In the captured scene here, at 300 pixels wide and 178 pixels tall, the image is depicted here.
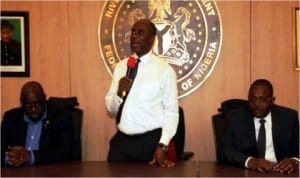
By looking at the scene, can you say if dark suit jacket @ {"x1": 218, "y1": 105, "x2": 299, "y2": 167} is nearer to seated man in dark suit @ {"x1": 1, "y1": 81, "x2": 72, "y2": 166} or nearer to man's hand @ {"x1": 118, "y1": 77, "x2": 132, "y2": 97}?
man's hand @ {"x1": 118, "y1": 77, "x2": 132, "y2": 97}

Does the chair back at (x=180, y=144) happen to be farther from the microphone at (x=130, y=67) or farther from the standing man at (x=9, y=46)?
the standing man at (x=9, y=46)

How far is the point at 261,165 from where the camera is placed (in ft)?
8.48

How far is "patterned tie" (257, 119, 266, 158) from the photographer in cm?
298

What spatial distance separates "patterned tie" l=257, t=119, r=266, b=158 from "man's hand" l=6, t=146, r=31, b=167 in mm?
1510

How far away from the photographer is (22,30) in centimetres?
434

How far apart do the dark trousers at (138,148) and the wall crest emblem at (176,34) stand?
1.30m

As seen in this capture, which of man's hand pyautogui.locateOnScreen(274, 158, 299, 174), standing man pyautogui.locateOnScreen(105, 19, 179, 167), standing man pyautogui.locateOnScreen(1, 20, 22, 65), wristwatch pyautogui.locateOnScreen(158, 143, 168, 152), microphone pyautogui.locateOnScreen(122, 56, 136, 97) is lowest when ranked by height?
man's hand pyautogui.locateOnScreen(274, 158, 299, 174)

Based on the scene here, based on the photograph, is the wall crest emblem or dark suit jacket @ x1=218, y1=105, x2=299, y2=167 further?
the wall crest emblem

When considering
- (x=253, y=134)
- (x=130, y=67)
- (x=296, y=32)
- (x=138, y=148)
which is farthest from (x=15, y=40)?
(x=296, y=32)

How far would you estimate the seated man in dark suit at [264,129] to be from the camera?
9.77 ft

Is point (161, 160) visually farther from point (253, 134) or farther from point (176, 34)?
point (176, 34)

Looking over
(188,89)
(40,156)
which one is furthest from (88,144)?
(40,156)

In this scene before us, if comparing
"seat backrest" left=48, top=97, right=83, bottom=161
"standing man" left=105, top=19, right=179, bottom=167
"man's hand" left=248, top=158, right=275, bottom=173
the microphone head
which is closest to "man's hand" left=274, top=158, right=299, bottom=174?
"man's hand" left=248, top=158, right=275, bottom=173

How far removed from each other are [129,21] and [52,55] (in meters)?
0.83
